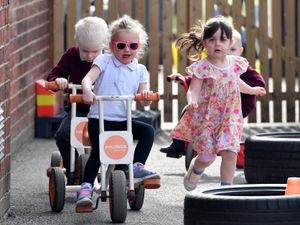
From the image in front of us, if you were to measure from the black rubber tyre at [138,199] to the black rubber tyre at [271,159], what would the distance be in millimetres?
1344

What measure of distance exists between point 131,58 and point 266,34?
740 centimetres

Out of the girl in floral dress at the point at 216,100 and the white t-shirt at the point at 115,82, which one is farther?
the girl in floral dress at the point at 216,100

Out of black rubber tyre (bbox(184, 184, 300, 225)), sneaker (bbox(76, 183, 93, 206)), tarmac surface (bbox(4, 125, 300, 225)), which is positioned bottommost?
tarmac surface (bbox(4, 125, 300, 225))

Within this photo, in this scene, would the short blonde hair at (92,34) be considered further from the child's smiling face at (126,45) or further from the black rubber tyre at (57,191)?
the black rubber tyre at (57,191)

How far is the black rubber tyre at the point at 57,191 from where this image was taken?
871 cm

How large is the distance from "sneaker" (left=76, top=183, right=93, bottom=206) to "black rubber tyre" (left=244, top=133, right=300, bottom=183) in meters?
1.81

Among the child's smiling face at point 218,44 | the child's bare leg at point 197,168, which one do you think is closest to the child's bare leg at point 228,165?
the child's bare leg at point 197,168

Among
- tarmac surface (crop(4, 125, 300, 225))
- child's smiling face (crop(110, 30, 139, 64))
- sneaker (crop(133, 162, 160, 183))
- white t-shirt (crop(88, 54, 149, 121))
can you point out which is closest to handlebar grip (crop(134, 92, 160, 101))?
white t-shirt (crop(88, 54, 149, 121))

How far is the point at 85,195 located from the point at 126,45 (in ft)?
3.64

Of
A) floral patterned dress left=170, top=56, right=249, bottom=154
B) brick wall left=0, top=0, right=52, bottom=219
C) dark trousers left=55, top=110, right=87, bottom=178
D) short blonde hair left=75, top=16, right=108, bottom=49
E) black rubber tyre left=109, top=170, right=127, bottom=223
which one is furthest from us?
brick wall left=0, top=0, right=52, bottom=219

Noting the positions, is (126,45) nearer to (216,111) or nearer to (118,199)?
(216,111)

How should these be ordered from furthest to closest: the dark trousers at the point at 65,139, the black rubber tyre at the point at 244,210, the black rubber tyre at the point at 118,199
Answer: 1. the dark trousers at the point at 65,139
2. the black rubber tyre at the point at 118,199
3. the black rubber tyre at the point at 244,210

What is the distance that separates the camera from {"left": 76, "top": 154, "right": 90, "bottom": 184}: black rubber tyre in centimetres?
902

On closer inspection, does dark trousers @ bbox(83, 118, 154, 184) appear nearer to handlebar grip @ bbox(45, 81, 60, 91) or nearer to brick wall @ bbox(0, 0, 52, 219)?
handlebar grip @ bbox(45, 81, 60, 91)
